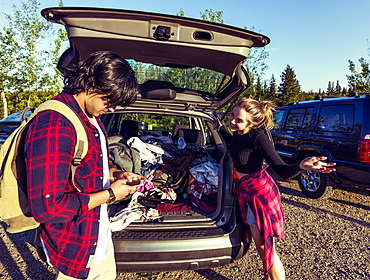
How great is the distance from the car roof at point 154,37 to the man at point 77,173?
0.78 meters

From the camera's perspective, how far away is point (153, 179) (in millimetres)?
3375

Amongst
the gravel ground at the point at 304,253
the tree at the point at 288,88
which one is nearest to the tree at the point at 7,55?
the gravel ground at the point at 304,253

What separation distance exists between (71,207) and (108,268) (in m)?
0.60

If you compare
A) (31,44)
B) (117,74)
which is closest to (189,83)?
(117,74)

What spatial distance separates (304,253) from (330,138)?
8.67 ft

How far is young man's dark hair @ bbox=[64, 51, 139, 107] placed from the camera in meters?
1.19

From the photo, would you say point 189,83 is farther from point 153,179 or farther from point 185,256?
point 185,256

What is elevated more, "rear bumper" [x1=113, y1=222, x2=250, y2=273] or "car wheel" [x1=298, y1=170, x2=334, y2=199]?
"rear bumper" [x1=113, y1=222, x2=250, y2=273]

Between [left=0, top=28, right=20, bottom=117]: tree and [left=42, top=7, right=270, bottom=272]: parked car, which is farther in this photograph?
[left=0, top=28, right=20, bottom=117]: tree

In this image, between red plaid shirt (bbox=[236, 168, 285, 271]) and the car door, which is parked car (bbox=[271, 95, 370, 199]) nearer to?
the car door

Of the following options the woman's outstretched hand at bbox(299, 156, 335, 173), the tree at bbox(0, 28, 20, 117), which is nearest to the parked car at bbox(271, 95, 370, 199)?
the woman's outstretched hand at bbox(299, 156, 335, 173)

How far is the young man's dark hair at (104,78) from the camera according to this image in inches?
46.9

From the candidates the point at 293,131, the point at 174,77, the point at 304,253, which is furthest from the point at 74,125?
the point at 293,131

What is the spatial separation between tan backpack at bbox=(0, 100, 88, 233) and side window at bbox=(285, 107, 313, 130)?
549cm
